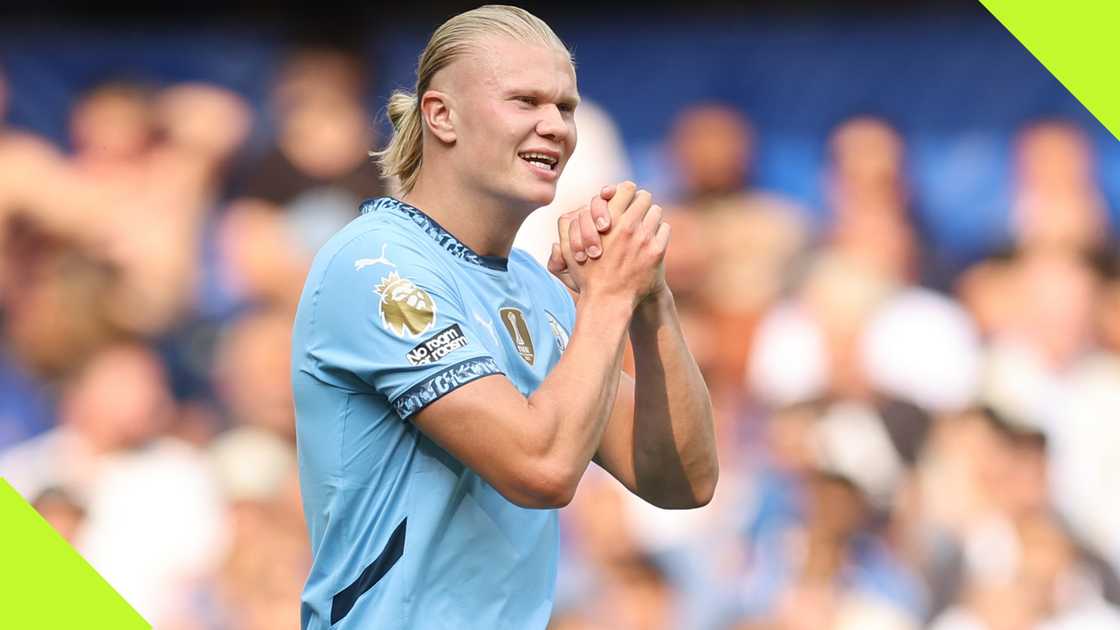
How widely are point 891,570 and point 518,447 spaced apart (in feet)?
13.6

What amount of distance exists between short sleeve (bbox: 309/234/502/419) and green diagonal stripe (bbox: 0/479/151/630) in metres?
4.21

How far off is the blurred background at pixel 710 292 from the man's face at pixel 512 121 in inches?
148

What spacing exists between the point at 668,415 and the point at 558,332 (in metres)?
0.26

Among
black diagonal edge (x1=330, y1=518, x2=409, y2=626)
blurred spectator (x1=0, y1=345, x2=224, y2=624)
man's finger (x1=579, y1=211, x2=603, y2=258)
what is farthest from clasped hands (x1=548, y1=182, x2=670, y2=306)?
blurred spectator (x1=0, y1=345, x2=224, y2=624)

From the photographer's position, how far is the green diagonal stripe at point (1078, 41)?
6004mm

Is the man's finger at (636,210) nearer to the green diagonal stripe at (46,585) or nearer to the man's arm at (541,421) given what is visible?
the man's arm at (541,421)

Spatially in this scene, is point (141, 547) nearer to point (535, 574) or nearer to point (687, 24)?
point (687, 24)

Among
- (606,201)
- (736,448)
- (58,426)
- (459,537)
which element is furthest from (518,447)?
(58,426)

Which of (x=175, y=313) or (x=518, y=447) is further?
(x=175, y=313)

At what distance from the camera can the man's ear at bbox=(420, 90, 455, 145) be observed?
8.47ft

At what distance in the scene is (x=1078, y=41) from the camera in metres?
6.05

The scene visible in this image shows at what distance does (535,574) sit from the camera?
2.43 metres

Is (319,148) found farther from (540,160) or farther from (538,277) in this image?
(540,160)

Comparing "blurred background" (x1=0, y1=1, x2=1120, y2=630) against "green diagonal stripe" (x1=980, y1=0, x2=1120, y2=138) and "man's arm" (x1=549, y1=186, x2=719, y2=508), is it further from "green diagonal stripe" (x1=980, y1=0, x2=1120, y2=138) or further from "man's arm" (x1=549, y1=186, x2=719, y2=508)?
"man's arm" (x1=549, y1=186, x2=719, y2=508)
